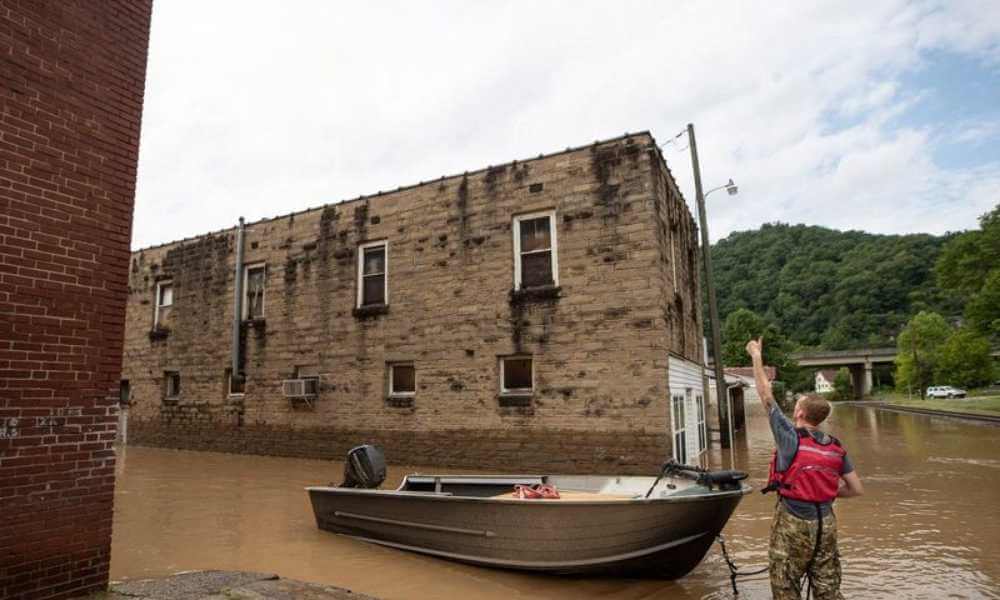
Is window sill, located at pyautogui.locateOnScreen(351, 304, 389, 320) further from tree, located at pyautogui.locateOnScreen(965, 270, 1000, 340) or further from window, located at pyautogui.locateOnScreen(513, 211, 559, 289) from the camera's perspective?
tree, located at pyautogui.locateOnScreen(965, 270, 1000, 340)

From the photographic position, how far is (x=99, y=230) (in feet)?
15.8

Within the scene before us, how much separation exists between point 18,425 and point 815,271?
353 feet

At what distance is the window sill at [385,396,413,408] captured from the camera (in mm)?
13805

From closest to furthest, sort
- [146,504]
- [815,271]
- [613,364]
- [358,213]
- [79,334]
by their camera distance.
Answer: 1. [79,334]
2. [146,504]
3. [613,364]
4. [358,213]
5. [815,271]

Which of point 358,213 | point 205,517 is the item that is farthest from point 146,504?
point 358,213

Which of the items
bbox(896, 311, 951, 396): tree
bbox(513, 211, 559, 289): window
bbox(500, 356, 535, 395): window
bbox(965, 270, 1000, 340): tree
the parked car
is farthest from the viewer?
bbox(896, 311, 951, 396): tree

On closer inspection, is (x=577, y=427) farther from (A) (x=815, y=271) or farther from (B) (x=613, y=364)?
(A) (x=815, y=271)

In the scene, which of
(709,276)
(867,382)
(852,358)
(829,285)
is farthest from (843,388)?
(709,276)

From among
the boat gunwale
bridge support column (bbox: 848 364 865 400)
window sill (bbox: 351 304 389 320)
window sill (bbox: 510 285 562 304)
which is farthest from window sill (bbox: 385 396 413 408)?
bridge support column (bbox: 848 364 865 400)

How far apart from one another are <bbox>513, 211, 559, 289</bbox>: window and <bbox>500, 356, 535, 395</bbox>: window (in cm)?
165

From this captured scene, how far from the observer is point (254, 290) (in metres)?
17.2

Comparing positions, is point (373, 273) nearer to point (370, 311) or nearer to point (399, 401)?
point (370, 311)

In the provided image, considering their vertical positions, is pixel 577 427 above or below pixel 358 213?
below

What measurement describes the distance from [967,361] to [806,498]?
194ft
